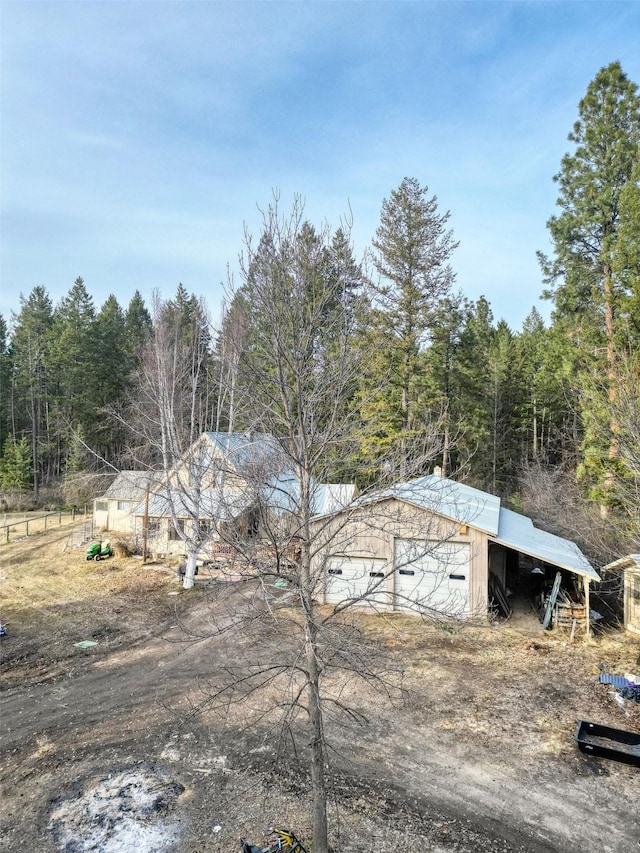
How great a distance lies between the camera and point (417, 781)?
7.07 meters

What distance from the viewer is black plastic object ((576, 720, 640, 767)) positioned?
24.8 ft

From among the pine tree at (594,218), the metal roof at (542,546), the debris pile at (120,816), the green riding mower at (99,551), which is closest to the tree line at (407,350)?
the pine tree at (594,218)

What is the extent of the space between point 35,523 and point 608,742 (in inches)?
1162

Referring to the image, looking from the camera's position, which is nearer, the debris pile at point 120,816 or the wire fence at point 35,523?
the debris pile at point 120,816

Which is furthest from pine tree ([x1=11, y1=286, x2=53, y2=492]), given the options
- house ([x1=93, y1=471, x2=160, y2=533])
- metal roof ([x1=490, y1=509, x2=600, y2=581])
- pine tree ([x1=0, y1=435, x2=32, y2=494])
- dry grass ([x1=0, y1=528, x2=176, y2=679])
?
metal roof ([x1=490, y1=509, x2=600, y2=581])

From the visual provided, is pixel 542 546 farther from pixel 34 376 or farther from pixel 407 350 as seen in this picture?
pixel 34 376

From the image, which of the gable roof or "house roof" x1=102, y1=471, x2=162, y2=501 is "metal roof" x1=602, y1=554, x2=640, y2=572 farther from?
"house roof" x1=102, y1=471, x2=162, y2=501

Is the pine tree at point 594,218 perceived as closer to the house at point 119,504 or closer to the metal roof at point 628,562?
the metal roof at point 628,562

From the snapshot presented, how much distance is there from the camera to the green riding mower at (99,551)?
2067 centimetres

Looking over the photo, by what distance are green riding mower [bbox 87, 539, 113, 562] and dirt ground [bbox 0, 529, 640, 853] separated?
282 inches

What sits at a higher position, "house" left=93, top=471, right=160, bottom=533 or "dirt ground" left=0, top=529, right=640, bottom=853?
"house" left=93, top=471, right=160, bottom=533

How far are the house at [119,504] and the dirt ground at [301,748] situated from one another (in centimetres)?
1095

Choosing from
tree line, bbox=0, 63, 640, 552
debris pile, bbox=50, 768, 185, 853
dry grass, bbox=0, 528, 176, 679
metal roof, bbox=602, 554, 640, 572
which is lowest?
dry grass, bbox=0, 528, 176, 679

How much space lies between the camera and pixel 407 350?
2202 cm
